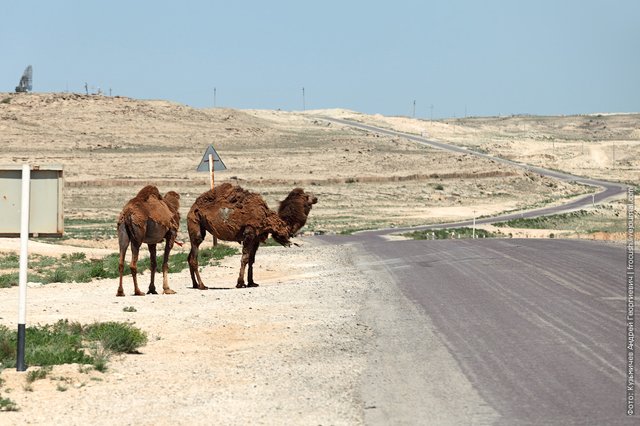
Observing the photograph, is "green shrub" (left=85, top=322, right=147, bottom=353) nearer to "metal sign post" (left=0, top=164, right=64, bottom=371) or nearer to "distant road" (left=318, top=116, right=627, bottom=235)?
"metal sign post" (left=0, top=164, right=64, bottom=371)

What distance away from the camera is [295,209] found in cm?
2480

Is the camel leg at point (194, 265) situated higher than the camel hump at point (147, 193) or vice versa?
the camel hump at point (147, 193)

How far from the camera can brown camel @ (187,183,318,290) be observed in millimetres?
24312

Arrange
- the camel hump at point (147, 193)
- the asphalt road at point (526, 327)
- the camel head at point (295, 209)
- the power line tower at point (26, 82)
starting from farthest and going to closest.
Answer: the power line tower at point (26, 82) < the camel head at point (295, 209) < the camel hump at point (147, 193) < the asphalt road at point (526, 327)

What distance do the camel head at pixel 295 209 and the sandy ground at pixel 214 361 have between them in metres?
1.39

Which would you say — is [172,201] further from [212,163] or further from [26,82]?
[26,82]

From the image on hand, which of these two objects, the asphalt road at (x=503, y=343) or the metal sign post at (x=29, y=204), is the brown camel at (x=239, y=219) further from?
the metal sign post at (x=29, y=204)

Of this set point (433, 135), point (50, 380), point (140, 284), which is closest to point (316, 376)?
point (50, 380)

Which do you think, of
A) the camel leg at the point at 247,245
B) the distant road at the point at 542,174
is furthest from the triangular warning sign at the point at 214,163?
the distant road at the point at 542,174

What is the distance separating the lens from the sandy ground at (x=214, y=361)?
1184 cm

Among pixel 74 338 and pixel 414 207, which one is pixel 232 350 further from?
pixel 414 207

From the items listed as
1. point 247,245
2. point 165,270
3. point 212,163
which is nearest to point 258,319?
point 165,270

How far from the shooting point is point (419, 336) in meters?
17.0

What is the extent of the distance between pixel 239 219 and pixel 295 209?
1305mm
